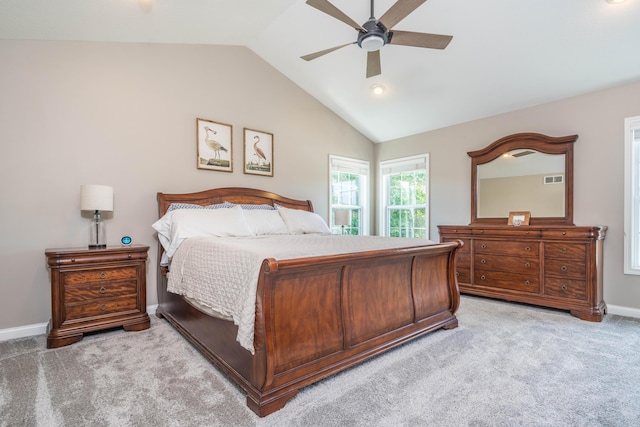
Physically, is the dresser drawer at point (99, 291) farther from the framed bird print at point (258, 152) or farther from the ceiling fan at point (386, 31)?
the ceiling fan at point (386, 31)

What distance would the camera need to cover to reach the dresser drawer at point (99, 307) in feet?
8.63

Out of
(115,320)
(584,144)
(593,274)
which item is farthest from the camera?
(584,144)

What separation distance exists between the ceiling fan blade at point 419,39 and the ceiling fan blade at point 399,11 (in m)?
0.14

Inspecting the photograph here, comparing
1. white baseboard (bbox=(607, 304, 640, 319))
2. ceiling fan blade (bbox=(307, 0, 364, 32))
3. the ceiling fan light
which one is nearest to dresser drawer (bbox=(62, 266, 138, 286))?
ceiling fan blade (bbox=(307, 0, 364, 32))

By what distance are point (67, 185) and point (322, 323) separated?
2.76 m

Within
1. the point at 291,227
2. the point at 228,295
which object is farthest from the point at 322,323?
the point at 291,227

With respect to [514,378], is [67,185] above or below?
above

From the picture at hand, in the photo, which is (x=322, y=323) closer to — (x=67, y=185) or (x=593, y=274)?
(x=67, y=185)

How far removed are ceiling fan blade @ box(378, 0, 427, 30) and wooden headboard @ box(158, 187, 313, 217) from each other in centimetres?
249

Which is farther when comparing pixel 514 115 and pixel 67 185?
pixel 514 115

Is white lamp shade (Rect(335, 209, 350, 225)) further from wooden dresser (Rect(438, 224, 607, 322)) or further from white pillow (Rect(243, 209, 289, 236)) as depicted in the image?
wooden dresser (Rect(438, 224, 607, 322))

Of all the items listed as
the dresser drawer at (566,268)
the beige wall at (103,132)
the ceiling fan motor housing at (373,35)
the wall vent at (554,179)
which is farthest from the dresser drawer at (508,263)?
the beige wall at (103,132)

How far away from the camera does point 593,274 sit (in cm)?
319

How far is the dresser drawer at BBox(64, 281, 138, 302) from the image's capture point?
263cm
